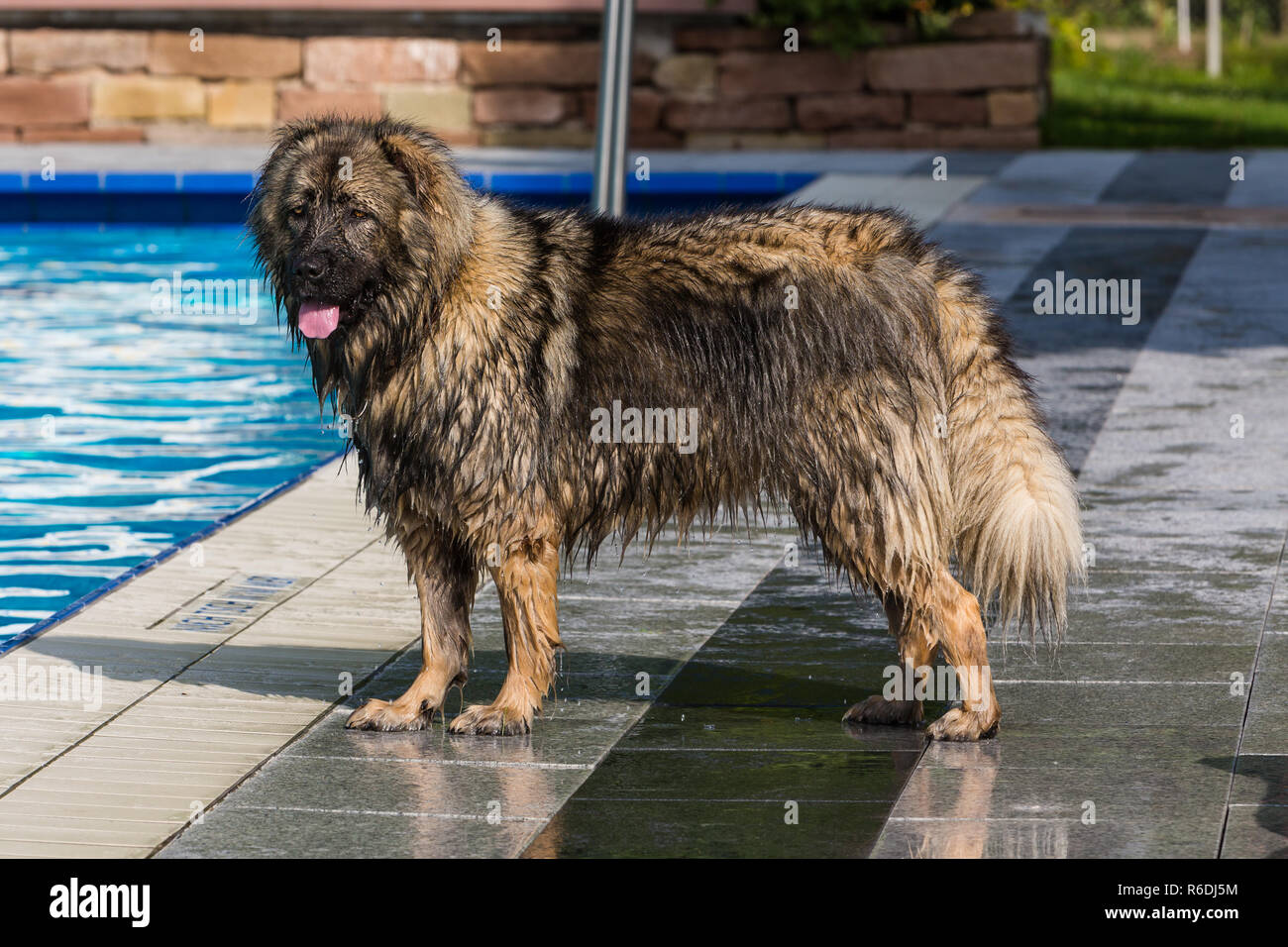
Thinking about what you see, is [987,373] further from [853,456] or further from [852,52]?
[852,52]

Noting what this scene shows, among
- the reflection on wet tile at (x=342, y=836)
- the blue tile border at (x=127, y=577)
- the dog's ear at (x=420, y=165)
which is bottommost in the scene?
the reflection on wet tile at (x=342, y=836)

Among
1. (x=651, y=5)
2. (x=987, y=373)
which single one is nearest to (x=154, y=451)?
(x=987, y=373)

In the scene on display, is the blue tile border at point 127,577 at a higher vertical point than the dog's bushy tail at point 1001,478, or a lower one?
lower

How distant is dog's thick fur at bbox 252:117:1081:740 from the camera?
506 centimetres

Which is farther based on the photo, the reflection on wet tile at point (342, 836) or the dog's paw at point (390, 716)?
the dog's paw at point (390, 716)

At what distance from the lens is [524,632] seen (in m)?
5.18

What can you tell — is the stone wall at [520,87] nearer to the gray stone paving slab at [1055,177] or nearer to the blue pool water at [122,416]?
the gray stone paving slab at [1055,177]

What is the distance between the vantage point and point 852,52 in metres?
18.6

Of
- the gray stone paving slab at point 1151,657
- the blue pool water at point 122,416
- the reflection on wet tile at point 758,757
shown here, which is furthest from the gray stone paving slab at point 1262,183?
the reflection on wet tile at point 758,757

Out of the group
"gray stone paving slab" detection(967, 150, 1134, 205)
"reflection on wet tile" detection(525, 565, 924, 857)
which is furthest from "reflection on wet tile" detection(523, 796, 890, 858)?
"gray stone paving slab" detection(967, 150, 1134, 205)

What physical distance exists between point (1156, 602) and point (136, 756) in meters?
3.34

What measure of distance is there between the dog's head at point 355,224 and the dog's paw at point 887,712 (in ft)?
5.41

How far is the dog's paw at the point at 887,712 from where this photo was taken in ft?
17.3

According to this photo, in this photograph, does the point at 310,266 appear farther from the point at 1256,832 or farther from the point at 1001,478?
the point at 1256,832
